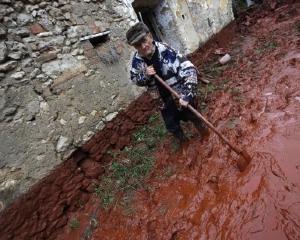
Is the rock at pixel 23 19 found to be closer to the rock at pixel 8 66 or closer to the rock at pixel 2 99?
the rock at pixel 8 66

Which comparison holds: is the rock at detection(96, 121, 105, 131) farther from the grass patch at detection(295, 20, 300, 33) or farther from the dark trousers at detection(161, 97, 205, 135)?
the grass patch at detection(295, 20, 300, 33)

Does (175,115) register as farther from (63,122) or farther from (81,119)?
(63,122)

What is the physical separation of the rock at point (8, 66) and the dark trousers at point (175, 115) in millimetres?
1791

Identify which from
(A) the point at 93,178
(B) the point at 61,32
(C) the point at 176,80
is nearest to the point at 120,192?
(A) the point at 93,178

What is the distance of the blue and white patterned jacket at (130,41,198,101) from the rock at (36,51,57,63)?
3.40 ft

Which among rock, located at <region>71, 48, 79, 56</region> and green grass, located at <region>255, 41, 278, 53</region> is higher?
rock, located at <region>71, 48, 79, 56</region>

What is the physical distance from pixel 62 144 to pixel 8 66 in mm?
1082

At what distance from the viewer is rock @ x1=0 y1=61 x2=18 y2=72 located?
3.22 meters

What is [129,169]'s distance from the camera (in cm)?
403

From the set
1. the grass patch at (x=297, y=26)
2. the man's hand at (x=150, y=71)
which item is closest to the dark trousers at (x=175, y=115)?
the man's hand at (x=150, y=71)

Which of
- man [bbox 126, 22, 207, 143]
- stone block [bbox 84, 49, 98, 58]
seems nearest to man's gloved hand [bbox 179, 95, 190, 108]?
man [bbox 126, 22, 207, 143]

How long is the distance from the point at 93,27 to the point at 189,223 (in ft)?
9.92

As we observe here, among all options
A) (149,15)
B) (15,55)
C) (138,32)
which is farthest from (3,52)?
(149,15)

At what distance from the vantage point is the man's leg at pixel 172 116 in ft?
12.2
